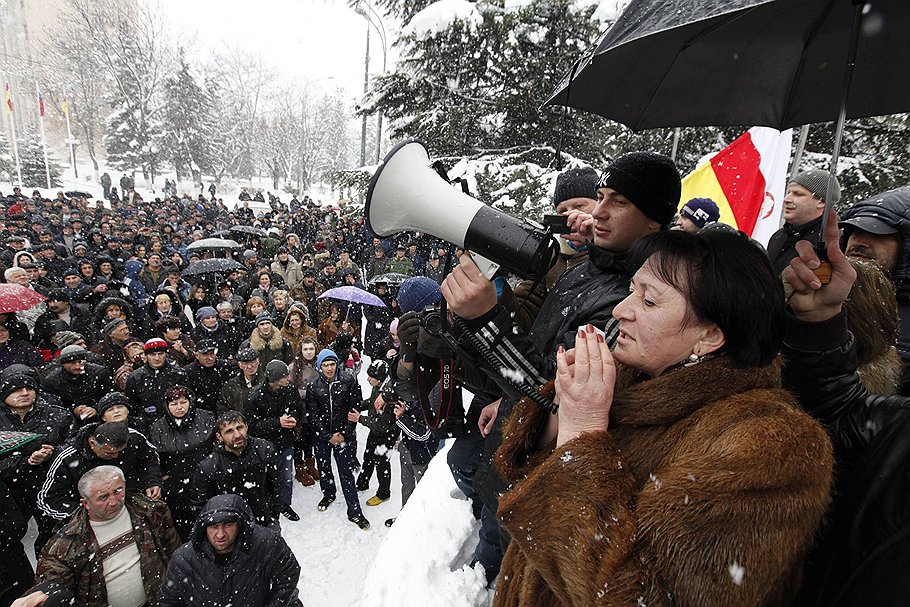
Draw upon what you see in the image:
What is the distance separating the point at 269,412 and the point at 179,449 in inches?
38.7

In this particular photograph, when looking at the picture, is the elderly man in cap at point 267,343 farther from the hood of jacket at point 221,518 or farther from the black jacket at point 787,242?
the black jacket at point 787,242

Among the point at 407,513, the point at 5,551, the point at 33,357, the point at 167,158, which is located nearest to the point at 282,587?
the point at 407,513

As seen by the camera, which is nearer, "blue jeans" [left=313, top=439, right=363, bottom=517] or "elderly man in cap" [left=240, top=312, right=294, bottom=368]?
"blue jeans" [left=313, top=439, right=363, bottom=517]

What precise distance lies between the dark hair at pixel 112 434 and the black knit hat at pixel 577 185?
11.9 ft

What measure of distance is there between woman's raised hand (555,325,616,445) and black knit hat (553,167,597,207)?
5.30 feet

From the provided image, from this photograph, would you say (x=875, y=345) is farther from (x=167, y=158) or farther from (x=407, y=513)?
(x=167, y=158)

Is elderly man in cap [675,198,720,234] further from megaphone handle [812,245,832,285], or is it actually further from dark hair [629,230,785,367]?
dark hair [629,230,785,367]

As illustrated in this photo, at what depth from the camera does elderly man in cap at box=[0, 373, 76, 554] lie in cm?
383

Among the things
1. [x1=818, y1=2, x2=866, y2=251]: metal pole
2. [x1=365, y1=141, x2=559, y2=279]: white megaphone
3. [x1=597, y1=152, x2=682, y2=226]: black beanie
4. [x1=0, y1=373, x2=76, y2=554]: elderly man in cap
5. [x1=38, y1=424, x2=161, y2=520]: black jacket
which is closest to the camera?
[x1=818, y1=2, x2=866, y2=251]: metal pole

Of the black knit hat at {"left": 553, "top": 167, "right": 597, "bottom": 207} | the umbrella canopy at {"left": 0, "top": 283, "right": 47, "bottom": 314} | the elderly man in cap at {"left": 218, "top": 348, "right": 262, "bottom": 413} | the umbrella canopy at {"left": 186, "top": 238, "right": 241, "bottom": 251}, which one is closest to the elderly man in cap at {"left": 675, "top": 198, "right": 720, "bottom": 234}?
the black knit hat at {"left": 553, "top": 167, "right": 597, "bottom": 207}

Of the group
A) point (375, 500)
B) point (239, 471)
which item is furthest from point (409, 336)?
point (375, 500)

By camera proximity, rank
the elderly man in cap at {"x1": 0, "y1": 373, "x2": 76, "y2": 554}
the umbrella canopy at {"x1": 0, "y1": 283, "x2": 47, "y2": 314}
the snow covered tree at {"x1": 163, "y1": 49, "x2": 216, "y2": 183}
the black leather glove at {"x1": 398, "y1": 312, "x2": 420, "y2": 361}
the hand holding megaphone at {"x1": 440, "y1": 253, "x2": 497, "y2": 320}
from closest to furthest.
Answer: the hand holding megaphone at {"x1": 440, "y1": 253, "x2": 497, "y2": 320}, the black leather glove at {"x1": 398, "y1": 312, "x2": 420, "y2": 361}, the elderly man in cap at {"x1": 0, "y1": 373, "x2": 76, "y2": 554}, the umbrella canopy at {"x1": 0, "y1": 283, "x2": 47, "y2": 314}, the snow covered tree at {"x1": 163, "y1": 49, "x2": 216, "y2": 183}

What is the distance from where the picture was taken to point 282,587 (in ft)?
10.9

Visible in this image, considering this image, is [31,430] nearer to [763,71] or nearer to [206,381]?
[206,381]
